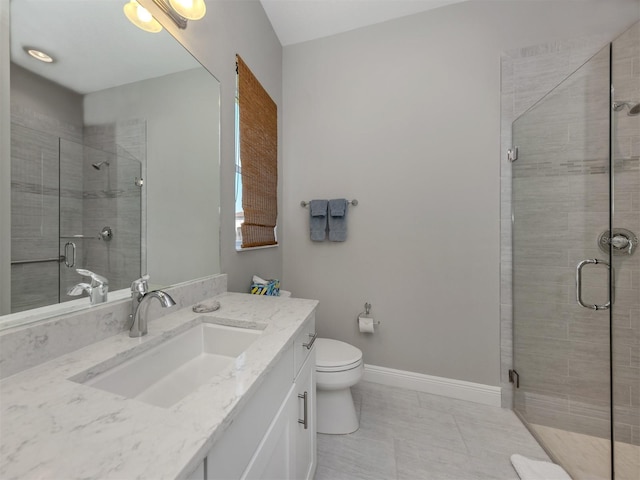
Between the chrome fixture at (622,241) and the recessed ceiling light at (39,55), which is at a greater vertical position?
the recessed ceiling light at (39,55)

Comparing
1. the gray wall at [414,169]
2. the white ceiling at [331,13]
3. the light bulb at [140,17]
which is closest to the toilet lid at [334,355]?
the gray wall at [414,169]

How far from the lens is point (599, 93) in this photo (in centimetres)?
129

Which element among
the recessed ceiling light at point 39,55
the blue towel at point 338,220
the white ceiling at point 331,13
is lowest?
the blue towel at point 338,220

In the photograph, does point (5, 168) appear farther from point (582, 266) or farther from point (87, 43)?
point (582, 266)

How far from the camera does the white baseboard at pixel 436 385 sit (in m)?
1.66

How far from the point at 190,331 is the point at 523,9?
107 inches

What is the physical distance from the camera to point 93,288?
726 millimetres

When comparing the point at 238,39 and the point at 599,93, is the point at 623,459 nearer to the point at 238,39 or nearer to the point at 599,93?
the point at 599,93

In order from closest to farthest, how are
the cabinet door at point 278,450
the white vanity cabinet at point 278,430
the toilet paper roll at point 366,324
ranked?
the white vanity cabinet at point 278,430, the cabinet door at point 278,450, the toilet paper roll at point 366,324

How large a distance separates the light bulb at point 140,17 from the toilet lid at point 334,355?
171 cm

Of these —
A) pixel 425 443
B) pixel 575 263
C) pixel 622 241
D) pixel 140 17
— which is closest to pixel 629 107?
pixel 622 241

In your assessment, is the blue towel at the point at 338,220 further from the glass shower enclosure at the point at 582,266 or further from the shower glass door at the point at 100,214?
the shower glass door at the point at 100,214

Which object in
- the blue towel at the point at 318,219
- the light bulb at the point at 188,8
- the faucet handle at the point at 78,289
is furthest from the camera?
the blue towel at the point at 318,219

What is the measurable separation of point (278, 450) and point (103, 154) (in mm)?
1083
